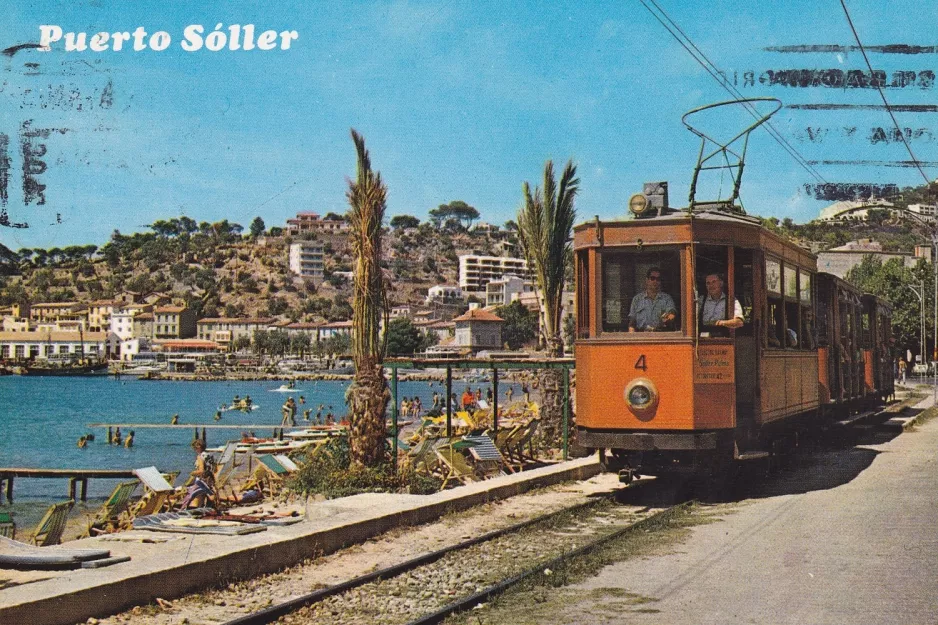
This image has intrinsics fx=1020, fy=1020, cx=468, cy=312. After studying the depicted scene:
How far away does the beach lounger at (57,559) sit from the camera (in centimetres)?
801

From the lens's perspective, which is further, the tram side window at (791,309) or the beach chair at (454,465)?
the beach chair at (454,465)

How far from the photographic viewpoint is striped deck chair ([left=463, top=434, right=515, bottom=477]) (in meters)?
16.2

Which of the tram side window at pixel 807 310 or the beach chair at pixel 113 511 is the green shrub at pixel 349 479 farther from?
the tram side window at pixel 807 310

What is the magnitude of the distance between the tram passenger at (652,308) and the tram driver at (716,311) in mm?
383

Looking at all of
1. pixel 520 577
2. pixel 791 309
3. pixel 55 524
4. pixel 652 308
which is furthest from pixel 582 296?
pixel 55 524

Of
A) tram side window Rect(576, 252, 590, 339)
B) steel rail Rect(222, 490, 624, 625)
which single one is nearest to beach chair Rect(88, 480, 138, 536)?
steel rail Rect(222, 490, 624, 625)

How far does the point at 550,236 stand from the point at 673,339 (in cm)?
927

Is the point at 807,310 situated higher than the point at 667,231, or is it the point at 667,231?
the point at 667,231

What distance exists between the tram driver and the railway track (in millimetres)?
2254

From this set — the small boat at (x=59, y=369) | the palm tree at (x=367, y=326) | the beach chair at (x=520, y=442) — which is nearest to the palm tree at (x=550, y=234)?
the beach chair at (x=520, y=442)

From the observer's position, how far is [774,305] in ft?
44.7

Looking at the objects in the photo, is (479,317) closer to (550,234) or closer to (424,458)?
(550,234)

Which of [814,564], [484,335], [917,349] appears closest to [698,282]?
[814,564]

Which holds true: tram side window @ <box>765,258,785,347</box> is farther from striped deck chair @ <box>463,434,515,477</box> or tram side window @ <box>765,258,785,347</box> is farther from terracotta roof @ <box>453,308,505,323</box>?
terracotta roof @ <box>453,308,505,323</box>
